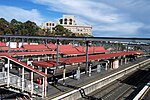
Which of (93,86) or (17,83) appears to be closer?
(17,83)

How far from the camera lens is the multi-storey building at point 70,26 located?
141712 mm

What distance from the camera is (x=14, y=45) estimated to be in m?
47.4

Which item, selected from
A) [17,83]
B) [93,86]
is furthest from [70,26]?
[17,83]

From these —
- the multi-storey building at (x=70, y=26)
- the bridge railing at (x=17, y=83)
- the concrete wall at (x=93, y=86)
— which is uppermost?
the multi-storey building at (x=70, y=26)

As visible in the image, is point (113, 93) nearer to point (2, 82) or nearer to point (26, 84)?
point (26, 84)

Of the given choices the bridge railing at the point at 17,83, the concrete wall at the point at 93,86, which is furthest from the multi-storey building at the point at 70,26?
the bridge railing at the point at 17,83

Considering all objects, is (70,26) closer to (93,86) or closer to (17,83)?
(93,86)

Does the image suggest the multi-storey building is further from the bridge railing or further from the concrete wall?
the bridge railing

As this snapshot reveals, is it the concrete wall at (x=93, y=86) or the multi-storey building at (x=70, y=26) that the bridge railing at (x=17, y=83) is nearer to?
the concrete wall at (x=93, y=86)

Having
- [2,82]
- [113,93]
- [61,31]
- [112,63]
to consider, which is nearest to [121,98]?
[113,93]

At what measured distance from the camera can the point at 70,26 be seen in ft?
464

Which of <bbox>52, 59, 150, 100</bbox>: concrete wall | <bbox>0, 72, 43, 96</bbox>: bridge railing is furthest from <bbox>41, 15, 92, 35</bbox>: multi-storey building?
<bbox>0, 72, 43, 96</bbox>: bridge railing

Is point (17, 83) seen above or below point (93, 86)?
above

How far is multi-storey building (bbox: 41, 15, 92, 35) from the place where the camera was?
5579 inches
